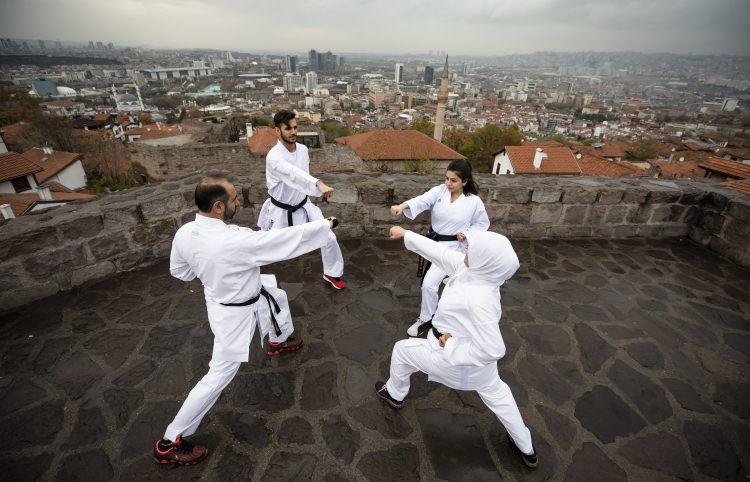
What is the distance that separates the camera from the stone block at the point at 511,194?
4922 millimetres

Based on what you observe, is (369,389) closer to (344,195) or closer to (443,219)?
(443,219)

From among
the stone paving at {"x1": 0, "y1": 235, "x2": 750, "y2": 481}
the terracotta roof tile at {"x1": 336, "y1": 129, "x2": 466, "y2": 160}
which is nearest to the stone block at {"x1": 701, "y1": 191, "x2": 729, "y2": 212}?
the stone paving at {"x1": 0, "y1": 235, "x2": 750, "y2": 481}

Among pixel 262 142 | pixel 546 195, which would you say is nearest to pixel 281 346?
pixel 546 195

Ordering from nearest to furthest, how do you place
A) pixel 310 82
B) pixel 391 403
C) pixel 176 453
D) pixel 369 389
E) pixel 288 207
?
pixel 176 453, pixel 391 403, pixel 369 389, pixel 288 207, pixel 310 82

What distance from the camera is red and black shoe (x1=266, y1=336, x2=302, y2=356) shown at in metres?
3.02

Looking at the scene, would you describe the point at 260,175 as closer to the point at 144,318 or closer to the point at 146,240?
the point at 146,240

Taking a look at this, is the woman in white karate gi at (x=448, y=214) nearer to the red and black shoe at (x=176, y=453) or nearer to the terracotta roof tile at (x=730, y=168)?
the red and black shoe at (x=176, y=453)

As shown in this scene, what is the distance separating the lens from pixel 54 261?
3.52 meters

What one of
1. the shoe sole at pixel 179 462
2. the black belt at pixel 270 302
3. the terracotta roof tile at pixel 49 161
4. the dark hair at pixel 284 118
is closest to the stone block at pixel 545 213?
the dark hair at pixel 284 118

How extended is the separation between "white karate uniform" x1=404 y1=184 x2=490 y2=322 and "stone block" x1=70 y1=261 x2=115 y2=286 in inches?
137

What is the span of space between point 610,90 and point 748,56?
4325 inches

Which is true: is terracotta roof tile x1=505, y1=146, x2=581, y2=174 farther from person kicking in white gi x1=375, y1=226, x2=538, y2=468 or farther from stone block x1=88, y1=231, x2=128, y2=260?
stone block x1=88, y1=231, x2=128, y2=260

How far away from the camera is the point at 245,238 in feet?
7.36

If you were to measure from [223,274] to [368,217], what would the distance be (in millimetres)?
2855
